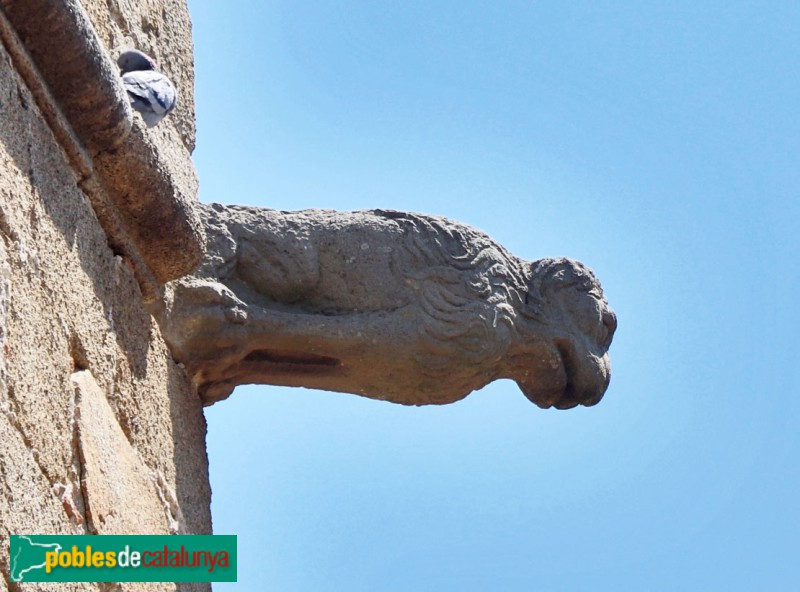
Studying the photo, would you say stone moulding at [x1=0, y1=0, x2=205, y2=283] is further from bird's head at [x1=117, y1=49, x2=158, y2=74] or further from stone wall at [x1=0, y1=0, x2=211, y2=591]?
bird's head at [x1=117, y1=49, x2=158, y2=74]

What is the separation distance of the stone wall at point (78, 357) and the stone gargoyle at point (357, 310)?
0.17 metres

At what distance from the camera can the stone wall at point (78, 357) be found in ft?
9.89

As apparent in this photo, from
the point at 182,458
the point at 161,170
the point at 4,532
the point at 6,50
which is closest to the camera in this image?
the point at 4,532

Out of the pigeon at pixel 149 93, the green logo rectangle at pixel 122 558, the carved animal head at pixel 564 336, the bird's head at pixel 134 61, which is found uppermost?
the bird's head at pixel 134 61

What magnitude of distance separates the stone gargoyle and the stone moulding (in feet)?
0.90

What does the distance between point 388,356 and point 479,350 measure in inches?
8.5

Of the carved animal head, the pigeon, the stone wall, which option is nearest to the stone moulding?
the stone wall

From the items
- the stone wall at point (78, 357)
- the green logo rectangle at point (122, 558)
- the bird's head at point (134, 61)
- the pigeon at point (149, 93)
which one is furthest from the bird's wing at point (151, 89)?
the green logo rectangle at point (122, 558)

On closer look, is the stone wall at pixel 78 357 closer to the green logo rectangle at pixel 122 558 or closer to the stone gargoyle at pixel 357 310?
the green logo rectangle at pixel 122 558

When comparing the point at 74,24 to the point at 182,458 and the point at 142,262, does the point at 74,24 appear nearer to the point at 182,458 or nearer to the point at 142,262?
the point at 142,262

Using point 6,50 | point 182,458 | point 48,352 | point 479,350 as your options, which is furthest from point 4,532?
point 479,350

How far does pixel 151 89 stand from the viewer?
12.5ft

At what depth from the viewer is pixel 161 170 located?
3.63 metres

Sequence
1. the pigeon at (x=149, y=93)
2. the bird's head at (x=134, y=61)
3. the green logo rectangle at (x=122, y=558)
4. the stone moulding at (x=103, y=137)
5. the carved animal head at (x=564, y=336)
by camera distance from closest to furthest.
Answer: the green logo rectangle at (x=122, y=558) → the stone moulding at (x=103, y=137) → the pigeon at (x=149, y=93) → the bird's head at (x=134, y=61) → the carved animal head at (x=564, y=336)
